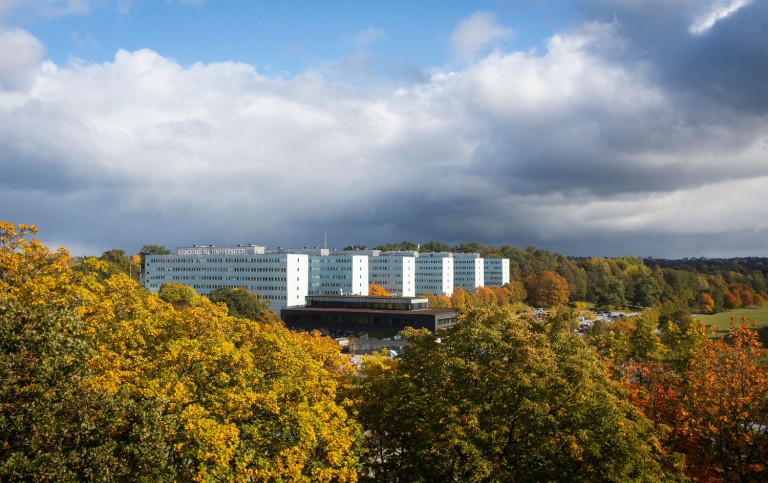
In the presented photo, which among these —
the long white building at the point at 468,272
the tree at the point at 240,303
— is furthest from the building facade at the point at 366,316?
the long white building at the point at 468,272

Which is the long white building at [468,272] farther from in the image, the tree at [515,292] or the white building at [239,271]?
the white building at [239,271]

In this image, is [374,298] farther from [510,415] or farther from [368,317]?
[510,415]

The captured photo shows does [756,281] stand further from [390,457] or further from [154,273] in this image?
[390,457]

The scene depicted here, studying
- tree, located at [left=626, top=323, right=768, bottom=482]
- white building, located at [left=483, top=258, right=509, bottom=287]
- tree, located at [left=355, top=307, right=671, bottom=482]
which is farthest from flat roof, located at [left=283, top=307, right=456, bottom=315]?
white building, located at [left=483, top=258, right=509, bottom=287]

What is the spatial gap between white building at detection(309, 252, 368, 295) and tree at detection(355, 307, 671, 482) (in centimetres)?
11286

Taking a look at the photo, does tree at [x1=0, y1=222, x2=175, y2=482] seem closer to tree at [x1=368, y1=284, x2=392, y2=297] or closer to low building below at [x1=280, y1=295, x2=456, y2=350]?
low building below at [x1=280, y1=295, x2=456, y2=350]

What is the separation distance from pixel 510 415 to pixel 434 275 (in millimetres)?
144247

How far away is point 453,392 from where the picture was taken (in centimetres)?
2380

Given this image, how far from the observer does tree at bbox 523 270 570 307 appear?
6147 inches

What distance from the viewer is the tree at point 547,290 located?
156 metres

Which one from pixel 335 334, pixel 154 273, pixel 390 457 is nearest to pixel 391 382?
pixel 390 457

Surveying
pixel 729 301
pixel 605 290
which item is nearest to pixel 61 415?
pixel 605 290

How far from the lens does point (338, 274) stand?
140750 mm

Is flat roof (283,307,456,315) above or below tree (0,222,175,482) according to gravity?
below
